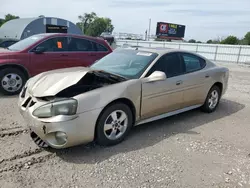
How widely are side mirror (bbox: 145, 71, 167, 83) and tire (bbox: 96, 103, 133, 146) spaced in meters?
0.62

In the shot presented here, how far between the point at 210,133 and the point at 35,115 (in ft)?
9.75

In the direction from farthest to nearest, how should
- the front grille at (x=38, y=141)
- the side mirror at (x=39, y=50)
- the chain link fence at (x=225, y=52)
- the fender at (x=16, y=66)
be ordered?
the chain link fence at (x=225, y=52), the side mirror at (x=39, y=50), the fender at (x=16, y=66), the front grille at (x=38, y=141)

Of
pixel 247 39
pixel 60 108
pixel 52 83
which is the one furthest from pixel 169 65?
pixel 247 39

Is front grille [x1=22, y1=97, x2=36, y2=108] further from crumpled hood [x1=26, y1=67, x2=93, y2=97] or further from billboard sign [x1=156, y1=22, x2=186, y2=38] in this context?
billboard sign [x1=156, y1=22, x2=186, y2=38]

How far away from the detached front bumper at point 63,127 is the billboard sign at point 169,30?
44.6 m

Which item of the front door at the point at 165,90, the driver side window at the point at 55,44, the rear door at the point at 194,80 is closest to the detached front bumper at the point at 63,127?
the front door at the point at 165,90

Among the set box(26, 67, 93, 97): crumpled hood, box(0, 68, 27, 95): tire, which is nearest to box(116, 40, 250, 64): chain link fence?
box(0, 68, 27, 95): tire

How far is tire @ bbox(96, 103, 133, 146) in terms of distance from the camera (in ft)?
10.8

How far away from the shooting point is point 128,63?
4219mm

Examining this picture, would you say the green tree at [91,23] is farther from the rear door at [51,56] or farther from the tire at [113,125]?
the tire at [113,125]

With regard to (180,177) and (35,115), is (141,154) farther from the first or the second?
(35,115)

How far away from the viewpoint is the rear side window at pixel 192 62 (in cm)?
469

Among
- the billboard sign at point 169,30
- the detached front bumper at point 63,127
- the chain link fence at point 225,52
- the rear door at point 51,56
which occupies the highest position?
the billboard sign at point 169,30

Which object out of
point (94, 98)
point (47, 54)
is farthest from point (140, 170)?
point (47, 54)
